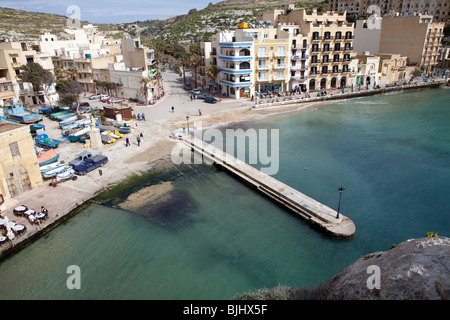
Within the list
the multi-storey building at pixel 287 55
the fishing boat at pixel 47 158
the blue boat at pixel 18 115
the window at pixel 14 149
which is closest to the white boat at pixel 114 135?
the fishing boat at pixel 47 158

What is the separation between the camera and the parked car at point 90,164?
97.8ft

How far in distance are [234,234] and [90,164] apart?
17.5m

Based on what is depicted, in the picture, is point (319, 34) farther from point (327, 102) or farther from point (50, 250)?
point (50, 250)

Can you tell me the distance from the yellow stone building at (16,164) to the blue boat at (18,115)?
19889 millimetres

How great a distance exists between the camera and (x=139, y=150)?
118 ft

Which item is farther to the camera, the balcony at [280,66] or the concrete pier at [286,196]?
the balcony at [280,66]

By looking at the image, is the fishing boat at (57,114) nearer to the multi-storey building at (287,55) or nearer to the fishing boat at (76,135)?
the fishing boat at (76,135)

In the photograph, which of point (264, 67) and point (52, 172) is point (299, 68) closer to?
point (264, 67)

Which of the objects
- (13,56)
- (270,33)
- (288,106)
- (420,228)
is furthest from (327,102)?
(13,56)

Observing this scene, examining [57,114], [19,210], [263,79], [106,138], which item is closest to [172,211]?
[19,210]

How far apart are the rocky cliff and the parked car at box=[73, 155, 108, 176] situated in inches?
950

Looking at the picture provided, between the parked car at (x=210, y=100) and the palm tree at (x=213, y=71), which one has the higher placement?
the palm tree at (x=213, y=71)

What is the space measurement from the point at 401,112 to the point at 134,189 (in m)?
47.7

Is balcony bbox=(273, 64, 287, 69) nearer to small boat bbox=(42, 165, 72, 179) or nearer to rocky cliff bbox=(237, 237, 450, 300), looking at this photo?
small boat bbox=(42, 165, 72, 179)
